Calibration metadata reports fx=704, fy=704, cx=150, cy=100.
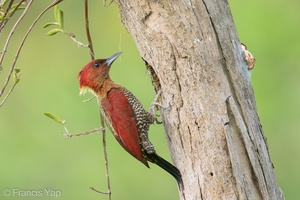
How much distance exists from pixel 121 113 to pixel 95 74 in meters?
0.36

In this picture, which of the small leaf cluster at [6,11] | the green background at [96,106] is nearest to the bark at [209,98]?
the small leaf cluster at [6,11]

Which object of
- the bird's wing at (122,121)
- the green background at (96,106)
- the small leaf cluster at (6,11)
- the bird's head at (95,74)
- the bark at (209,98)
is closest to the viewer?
the small leaf cluster at (6,11)

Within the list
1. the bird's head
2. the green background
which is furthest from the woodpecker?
the green background

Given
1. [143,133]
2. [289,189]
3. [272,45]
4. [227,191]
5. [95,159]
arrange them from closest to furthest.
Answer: [227,191] → [143,133] → [289,189] → [95,159] → [272,45]

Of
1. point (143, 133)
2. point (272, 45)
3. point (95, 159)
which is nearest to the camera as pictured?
point (143, 133)

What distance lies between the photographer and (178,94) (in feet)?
13.7

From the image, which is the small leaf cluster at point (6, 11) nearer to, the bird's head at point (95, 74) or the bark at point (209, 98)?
the bark at point (209, 98)

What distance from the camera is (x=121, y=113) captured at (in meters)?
4.69

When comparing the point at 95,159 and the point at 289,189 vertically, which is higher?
the point at 95,159

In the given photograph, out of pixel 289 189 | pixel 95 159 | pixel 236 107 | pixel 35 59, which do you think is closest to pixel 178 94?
pixel 236 107

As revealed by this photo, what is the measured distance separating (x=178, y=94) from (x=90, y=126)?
11.8 ft

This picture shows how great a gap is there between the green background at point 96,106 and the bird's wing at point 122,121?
245cm

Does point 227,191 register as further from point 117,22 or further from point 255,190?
point 117,22

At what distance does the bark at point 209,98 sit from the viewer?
4047 mm
